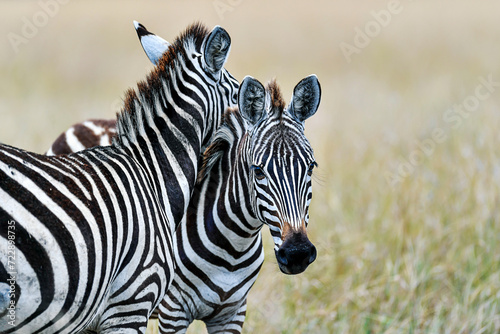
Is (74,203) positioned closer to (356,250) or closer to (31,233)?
(31,233)

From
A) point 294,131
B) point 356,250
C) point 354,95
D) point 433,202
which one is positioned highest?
point 354,95

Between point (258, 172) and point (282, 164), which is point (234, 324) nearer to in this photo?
point (258, 172)

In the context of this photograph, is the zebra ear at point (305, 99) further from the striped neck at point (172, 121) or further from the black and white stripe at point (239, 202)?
the striped neck at point (172, 121)

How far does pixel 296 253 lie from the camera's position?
159 inches

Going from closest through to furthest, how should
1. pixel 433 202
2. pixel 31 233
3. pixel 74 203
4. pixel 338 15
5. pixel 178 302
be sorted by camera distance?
pixel 31 233 < pixel 74 203 < pixel 178 302 < pixel 433 202 < pixel 338 15

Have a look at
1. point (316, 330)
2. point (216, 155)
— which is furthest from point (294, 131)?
point (316, 330)

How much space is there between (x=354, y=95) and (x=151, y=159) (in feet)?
36.4

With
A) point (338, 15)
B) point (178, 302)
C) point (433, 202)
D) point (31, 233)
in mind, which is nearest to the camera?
point (31, 233)

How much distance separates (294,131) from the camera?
4477mm

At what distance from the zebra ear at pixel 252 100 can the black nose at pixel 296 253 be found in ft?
3.39

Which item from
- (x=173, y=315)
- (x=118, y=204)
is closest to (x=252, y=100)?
(x=118, y=204)

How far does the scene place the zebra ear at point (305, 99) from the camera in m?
4.63

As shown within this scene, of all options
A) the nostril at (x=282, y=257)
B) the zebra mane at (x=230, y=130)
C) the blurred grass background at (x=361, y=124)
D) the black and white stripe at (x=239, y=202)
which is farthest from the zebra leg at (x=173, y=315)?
the blurred grass background at (x=361, y=124)

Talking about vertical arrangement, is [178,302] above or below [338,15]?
below
